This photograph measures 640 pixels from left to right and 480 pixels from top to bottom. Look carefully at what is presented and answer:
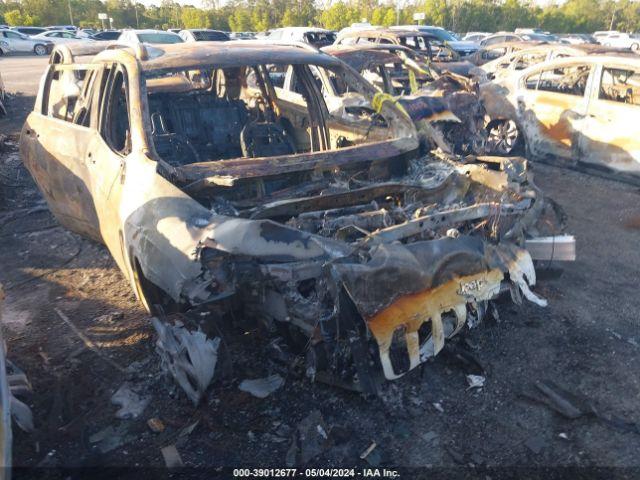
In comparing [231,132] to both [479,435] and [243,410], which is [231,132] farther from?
[479,435]

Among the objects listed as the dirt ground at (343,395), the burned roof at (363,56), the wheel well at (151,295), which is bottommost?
the dirt ground at (343,395)

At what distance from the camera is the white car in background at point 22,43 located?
92.8ft

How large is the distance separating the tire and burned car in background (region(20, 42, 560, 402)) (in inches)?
1115

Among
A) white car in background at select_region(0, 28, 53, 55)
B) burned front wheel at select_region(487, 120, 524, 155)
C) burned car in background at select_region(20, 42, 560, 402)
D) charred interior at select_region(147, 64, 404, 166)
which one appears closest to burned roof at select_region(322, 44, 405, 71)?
burned front wheel at select_region(487, 120, 524, 155)

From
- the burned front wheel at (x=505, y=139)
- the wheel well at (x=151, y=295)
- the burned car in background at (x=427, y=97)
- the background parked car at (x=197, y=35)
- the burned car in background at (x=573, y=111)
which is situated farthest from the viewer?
the background parked car at (x=197, y=35)

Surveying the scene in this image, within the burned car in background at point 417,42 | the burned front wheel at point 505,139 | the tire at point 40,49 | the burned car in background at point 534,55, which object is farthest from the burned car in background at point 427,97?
the tire at point 40,49

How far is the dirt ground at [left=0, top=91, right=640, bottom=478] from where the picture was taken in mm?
2650

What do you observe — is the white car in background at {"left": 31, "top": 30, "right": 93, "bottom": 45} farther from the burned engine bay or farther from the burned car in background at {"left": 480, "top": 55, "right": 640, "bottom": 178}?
the burned engine bay

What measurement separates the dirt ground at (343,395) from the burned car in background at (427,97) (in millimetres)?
1760

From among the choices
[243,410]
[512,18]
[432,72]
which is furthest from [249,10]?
[243,410]

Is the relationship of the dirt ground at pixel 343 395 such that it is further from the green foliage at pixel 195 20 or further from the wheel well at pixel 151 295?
the green foliage at pixel 195 20

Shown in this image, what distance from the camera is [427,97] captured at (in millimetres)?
6680

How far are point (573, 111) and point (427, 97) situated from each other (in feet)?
7.62

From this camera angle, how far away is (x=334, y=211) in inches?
130
